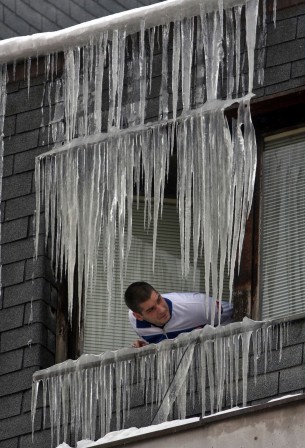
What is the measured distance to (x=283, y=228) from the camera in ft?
52.5

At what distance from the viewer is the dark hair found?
15930 mm

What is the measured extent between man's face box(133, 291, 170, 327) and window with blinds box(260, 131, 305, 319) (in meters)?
0.65

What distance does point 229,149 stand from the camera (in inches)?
632

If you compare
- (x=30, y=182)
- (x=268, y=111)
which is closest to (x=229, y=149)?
(x=268, y=111)

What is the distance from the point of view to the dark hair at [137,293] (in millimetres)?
15930

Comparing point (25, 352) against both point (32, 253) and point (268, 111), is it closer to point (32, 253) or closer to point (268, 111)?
point (32, 253)

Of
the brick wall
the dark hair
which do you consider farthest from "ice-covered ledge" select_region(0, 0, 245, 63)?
the dark hair

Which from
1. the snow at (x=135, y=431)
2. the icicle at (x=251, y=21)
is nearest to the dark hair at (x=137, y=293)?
the snow at (x=135, y=431)

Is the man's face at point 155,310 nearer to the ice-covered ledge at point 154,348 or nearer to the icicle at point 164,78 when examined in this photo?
the ice-covered ledge at point 154,348

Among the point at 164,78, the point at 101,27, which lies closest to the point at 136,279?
the point at 164,78

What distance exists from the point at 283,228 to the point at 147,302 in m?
1.00

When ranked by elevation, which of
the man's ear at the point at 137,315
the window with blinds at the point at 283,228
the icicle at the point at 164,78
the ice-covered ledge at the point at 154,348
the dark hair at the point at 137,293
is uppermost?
the icicle at the point at 164,78

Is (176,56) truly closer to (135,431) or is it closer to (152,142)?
(152,142)

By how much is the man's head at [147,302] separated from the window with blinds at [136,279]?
1.42 feet
